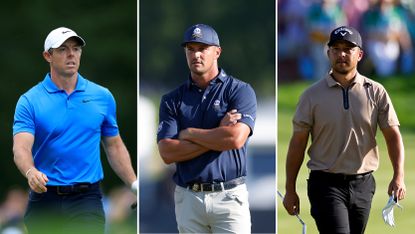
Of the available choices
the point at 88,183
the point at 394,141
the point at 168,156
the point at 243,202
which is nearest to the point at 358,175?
the point at 394,141

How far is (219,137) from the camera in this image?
5.11 m

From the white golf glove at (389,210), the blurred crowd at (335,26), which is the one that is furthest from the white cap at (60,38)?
the white golf glove at (389,210)

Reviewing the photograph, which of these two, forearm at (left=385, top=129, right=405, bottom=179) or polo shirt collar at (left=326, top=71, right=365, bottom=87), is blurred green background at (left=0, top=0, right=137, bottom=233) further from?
forearm at (left=385, top=129, right=405, bottom=179)

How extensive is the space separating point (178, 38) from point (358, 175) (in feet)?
7.62

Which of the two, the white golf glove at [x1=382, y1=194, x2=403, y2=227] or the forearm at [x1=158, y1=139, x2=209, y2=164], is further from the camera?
the white golf glove at [x1=382, y1=194, x2=403, y2=227]

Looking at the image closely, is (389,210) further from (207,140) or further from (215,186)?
(207,140)

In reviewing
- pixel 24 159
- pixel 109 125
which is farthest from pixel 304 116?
pixel 24 159

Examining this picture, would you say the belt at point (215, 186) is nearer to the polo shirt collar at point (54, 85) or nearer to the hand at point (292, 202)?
the hand at point (292, 202)

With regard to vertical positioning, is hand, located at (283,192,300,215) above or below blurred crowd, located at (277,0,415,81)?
below

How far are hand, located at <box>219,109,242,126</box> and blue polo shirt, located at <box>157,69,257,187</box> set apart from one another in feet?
0.08

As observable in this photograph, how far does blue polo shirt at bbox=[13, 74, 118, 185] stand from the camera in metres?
5.79

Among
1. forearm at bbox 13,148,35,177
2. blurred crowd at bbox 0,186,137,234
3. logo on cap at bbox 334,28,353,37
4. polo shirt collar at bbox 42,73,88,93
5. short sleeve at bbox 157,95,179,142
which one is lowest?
blurred crowd at bbox 0,186,137,234

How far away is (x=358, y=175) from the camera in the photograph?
5.36 meters

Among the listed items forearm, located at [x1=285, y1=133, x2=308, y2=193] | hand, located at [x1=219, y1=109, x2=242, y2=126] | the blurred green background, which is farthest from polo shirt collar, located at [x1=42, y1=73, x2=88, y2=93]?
forearm, located at [x1=285, y1=133, x2=308, y2=193]
